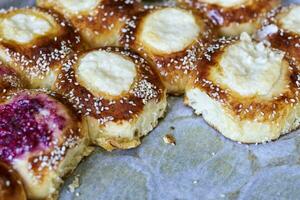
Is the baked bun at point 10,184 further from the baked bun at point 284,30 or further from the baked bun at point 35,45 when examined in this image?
the baked bun at point 284,30

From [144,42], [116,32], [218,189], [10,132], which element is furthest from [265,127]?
[10,132]

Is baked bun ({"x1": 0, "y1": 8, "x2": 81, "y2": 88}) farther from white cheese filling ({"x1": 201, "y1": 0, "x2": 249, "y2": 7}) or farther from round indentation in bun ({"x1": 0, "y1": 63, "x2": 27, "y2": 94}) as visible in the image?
white cheese filling ({"x1": 201, "y1": 0, "x2": 249, "y2": 7})

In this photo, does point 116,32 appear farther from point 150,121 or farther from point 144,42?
point 150,121

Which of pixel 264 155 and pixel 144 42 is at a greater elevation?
pixel 144 42

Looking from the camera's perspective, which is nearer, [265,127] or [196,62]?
[265,127]

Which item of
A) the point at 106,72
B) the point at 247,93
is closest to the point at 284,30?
the point at 247,93

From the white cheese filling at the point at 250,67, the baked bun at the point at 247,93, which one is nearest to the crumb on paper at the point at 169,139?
the baked bun at the point at 247,93
